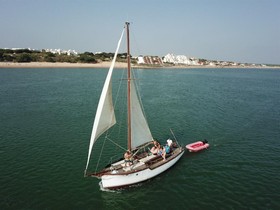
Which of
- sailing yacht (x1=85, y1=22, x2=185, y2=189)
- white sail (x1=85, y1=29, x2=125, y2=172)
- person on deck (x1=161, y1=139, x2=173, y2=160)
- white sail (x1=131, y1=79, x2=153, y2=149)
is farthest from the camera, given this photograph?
person on deck (x1=161, y1=139, x2=173, y2=160)

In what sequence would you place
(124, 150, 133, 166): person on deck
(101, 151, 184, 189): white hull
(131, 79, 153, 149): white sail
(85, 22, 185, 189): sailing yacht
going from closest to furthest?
(85, 22, 185, 189): sailing yacht < (101, 151, 184, 189): white hull < (124, 150, 133, 166): person on deck < (131, 79, 153, 149): white sail

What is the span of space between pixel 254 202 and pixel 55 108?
39036 mm

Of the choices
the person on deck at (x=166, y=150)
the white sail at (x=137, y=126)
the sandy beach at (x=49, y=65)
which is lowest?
the person on deck at (x=166, y=150)

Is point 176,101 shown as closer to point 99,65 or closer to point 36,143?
point 36,143

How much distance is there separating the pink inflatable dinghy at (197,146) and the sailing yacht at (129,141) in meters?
3.70

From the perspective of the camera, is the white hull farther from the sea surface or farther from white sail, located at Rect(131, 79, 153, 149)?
white sail, located at Rect(131, 79, 153, 149)

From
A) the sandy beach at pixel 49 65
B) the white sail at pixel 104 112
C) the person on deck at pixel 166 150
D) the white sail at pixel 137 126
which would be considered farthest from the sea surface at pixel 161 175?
the sandy beach at pixel 49 65

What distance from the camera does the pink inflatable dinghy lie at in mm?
29016

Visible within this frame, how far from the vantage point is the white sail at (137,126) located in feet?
73.5

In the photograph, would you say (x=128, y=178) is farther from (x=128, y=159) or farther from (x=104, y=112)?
(x=104, y=112)

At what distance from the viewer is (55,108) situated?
154 ft

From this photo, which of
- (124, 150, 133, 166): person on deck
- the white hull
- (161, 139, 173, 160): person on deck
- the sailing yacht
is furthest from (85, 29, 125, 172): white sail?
(161, 139, 173, 160): person on deck

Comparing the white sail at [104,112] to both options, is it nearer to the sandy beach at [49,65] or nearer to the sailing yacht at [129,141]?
the sailing yacht at [129,141]

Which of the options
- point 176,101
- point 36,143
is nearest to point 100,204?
point 36,143
